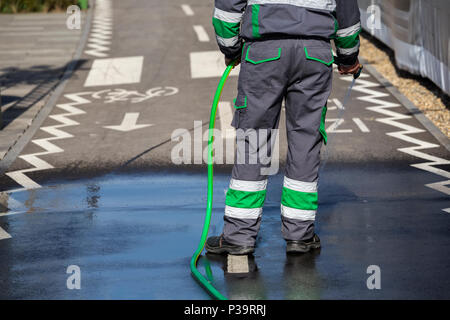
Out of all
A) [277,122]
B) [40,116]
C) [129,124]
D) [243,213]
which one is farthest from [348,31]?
[40,116]

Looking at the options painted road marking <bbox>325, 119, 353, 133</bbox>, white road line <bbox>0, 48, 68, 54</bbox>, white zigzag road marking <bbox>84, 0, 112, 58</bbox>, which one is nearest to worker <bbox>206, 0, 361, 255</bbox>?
painted road marking <bbox>325, 119, 353, 133</bbox>

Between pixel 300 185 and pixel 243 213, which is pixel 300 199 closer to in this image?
pixel 300 185

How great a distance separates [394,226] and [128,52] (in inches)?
463

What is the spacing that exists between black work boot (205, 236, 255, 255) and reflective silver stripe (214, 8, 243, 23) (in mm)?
1525

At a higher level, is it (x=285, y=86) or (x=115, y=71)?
(x=285, y=86)

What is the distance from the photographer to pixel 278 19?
5531 mm

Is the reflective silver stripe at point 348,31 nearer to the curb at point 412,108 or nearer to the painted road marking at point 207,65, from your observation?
the curb at point 412,108

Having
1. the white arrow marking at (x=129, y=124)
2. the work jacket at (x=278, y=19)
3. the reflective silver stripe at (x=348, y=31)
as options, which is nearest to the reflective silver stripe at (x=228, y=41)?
the work jacket at (x=278, y=19)

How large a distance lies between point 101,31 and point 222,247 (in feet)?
50.7

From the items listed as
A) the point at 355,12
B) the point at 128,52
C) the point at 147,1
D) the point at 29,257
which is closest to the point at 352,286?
the point at 355,12

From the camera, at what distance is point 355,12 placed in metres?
5.78

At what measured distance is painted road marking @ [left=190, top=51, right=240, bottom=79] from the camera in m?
14.8

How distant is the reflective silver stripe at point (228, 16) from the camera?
18.4 feet
